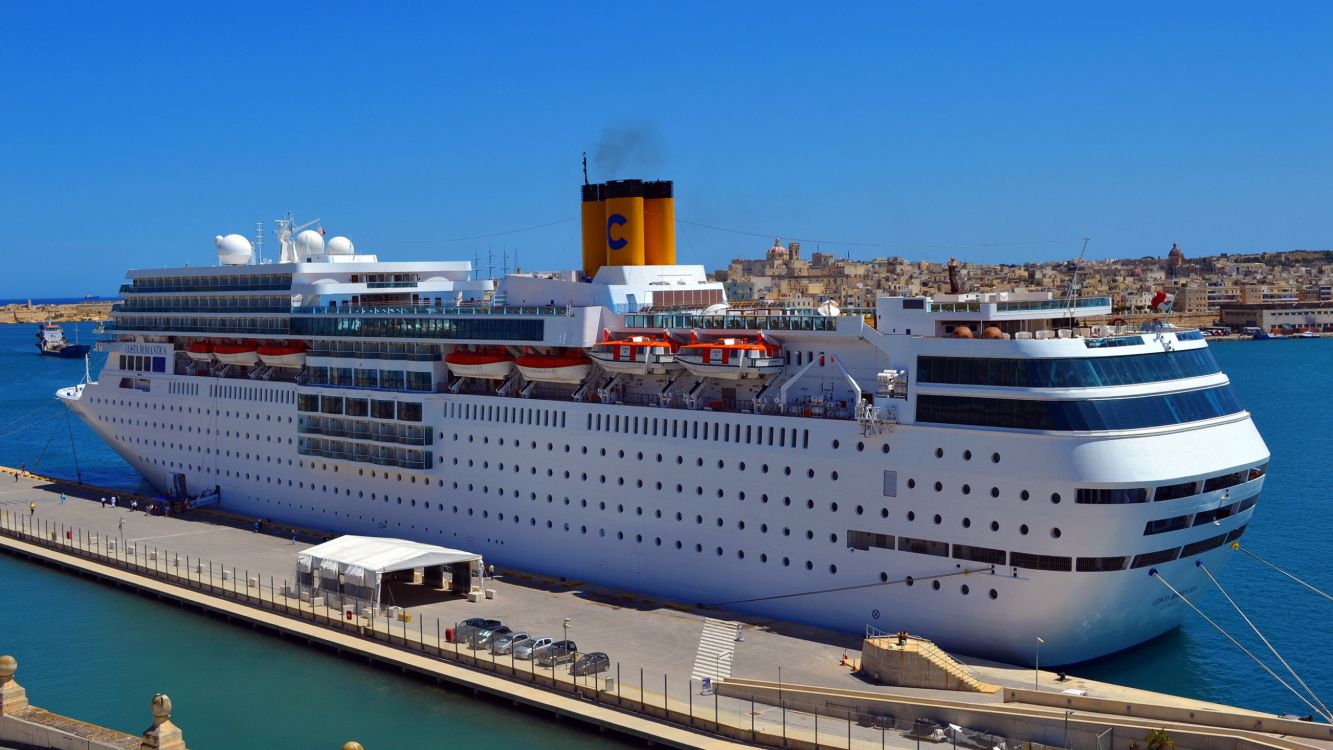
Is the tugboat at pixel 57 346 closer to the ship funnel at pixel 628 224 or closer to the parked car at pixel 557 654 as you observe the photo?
the ship funnel at pixel 628 224

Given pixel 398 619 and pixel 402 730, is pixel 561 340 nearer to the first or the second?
pixel 398 619

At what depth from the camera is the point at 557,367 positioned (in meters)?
29.1

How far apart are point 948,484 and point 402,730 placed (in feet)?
34.8

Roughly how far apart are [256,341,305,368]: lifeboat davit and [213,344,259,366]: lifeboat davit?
1.32 ft

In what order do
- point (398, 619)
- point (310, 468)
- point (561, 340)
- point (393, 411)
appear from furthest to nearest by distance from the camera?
point (310, 468) → point (393, 411) → point (561, 340) → point (398, 619)

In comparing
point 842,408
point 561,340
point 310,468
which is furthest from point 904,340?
point 310,468

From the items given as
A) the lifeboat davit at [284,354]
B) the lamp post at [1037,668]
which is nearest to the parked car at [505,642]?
the lamp post at [1037,668]

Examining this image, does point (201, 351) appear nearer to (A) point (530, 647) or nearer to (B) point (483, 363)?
(B) point (483, 363)

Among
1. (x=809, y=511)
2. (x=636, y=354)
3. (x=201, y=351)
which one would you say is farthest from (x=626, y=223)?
(x=201, y=351)

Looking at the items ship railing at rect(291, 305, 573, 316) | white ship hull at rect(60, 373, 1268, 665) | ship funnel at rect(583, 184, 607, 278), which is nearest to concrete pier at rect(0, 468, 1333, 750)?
white ship hull at rect(60, 373, 1268, 665)

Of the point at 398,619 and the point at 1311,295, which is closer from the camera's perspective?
the point at 398,619

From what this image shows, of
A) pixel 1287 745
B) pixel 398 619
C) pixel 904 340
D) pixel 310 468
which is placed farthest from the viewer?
pixel 310 468

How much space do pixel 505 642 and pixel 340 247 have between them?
62.5ft

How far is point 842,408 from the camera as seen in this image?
25.0m
